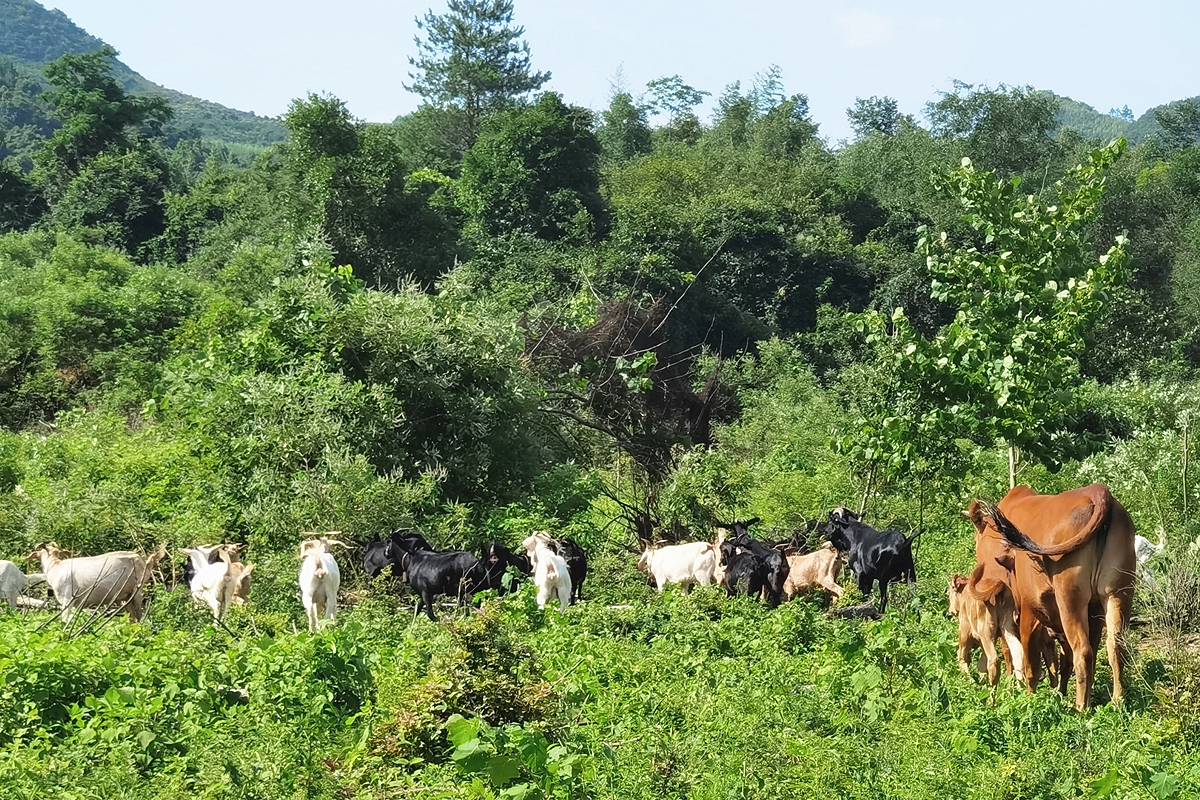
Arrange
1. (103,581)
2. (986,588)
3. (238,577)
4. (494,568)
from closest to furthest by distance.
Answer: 1. (986,588)
2. (103,581)
3. (238,577)
4. (494,568)

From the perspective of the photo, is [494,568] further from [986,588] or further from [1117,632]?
[1117,632]

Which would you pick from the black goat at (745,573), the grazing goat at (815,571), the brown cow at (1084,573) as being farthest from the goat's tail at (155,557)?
the brown cow at (1084,573)

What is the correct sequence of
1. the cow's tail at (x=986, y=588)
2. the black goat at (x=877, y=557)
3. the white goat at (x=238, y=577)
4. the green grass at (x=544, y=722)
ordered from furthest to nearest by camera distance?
1. the black goat at (x=877, y=557)
2. the white goat at (x=238, y=577)
3. the cow's tail at (x=986, y=588)
4. the green grass at (x=544, y=722)

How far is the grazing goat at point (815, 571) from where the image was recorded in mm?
14663

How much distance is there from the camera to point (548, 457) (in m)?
20.8

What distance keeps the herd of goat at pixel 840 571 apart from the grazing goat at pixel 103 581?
0.5 inches

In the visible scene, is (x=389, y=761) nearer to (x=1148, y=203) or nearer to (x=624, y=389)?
(x=624, y=389)

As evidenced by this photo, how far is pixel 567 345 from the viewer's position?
81.0ft

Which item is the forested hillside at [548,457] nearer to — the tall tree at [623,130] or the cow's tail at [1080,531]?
the cow's tail at [1080,531]

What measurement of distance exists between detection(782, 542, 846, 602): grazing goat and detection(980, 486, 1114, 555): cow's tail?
4.98 meters

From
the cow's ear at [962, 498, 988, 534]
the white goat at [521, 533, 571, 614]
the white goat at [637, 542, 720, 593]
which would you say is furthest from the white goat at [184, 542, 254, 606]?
the cow's ear at [962, 498, 988, 534]

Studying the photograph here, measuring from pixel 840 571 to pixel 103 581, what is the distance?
775cm

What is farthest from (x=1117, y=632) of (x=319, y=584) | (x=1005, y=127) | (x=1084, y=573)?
(x=1005, y=127)

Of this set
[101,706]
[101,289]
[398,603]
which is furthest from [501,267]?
[101,706]
